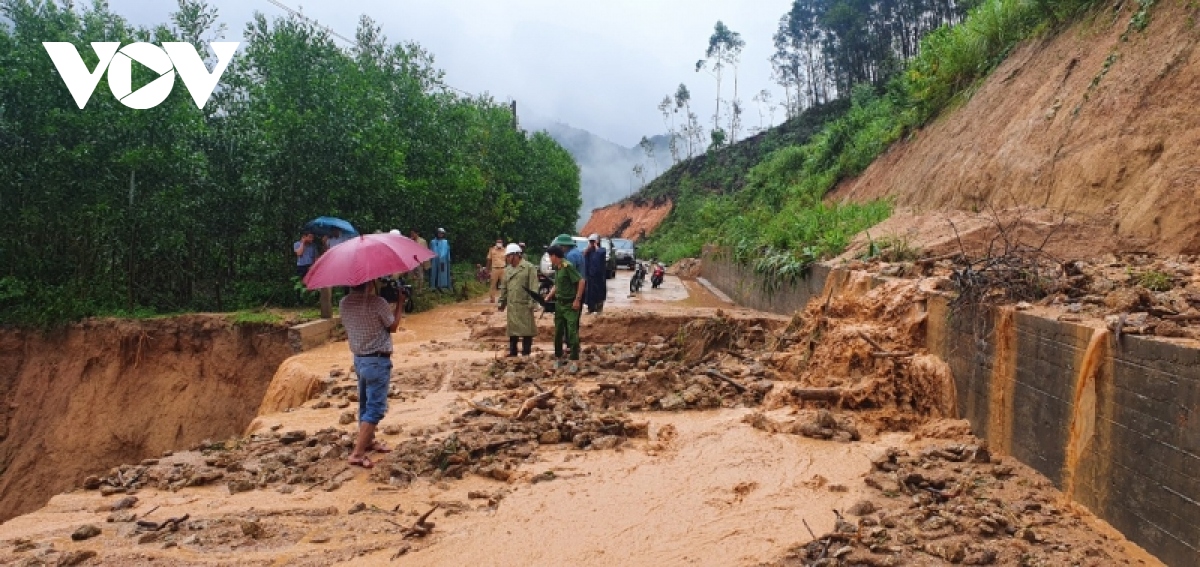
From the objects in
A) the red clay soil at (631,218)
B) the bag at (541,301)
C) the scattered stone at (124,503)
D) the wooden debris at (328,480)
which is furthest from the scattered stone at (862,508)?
the red clay soil at (631,218)

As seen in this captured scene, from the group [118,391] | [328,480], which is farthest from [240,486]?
[118,391]

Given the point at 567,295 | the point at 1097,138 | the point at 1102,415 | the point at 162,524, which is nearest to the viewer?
the point at 1102,415

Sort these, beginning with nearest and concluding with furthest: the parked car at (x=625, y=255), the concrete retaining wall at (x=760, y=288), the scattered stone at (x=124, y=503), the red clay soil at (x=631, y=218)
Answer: the scattered stone at (x=124, y=503) < the concrete retaining wall at (x=760, y=288) < the parked car at (x=625, y=255) < the red clay soil at (x=631, y=218)

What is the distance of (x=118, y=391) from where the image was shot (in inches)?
501

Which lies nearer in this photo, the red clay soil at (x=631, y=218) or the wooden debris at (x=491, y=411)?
the wooden debris at (x=491, y=411)

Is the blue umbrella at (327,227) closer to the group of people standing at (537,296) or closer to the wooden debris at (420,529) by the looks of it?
the group of people standing at (537,296)

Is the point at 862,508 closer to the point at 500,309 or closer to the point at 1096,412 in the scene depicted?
the point at 1096,412

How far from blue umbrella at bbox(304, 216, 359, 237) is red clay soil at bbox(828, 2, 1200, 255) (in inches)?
335

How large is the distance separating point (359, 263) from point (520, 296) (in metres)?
4.21

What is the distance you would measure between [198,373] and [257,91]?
5.72m

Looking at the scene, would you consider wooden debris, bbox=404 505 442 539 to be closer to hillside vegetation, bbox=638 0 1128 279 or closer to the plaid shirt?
the plaid shirt

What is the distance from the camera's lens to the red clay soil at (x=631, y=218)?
201ft

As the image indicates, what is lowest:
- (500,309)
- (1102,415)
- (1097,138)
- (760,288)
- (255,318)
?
(255,318)

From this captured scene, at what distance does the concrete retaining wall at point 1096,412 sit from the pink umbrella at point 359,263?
4238mm
